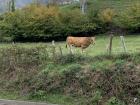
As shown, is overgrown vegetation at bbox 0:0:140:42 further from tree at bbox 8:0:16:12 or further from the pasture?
the pasture

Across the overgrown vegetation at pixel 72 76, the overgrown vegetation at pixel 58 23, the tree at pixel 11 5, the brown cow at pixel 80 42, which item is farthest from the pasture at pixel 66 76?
the tree at pixel 11 5

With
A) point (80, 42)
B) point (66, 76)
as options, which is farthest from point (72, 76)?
point (80, 42)

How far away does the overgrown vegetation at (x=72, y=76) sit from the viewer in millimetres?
15258

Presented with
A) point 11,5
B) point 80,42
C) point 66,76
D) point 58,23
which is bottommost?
point 11,5

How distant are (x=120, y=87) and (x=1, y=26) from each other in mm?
23597

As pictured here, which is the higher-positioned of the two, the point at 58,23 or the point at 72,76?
the point at 72,76

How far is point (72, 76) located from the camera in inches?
657

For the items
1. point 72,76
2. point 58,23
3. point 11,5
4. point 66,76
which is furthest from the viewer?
point 11,5

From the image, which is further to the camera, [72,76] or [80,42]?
[80,42]

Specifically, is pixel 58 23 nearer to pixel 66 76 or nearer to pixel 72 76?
pixel 66 76

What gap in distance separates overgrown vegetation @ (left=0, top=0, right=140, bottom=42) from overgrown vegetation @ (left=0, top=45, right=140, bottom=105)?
16145 millimetres

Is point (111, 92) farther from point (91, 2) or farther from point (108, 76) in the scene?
point (91, 2)

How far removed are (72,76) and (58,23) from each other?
63.4 ft

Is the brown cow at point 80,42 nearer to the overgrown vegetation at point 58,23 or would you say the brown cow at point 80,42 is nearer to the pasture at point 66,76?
the pasture at point 66,76
